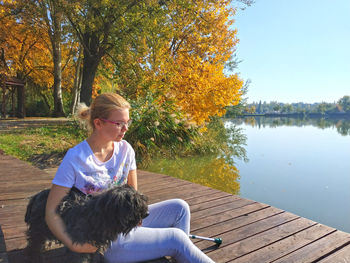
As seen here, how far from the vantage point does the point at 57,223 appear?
4.39 ft

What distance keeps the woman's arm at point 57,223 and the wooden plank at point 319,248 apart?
1485mm

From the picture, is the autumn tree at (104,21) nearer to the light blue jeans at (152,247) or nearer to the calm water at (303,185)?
the calm water at (303,185)

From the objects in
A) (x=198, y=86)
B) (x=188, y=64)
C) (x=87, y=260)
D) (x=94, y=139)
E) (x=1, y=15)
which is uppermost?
(x=1, y=15)

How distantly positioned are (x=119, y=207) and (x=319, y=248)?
1852mm

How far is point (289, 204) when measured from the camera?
4988 millimetres

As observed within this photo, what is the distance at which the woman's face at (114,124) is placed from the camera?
1570 millimetres

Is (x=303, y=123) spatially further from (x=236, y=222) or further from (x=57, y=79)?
(x=236, y=222)

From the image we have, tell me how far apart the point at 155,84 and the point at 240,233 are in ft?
27.4

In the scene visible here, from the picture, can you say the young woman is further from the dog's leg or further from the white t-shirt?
the dog's leg

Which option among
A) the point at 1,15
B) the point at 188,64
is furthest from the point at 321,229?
the point at 1,15

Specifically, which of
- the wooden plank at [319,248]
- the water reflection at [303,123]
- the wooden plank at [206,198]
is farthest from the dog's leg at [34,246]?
the water reflection at [303,123]

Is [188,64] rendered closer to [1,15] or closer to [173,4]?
[173,4]

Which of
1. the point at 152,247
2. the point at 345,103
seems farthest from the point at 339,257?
the point at 345,103

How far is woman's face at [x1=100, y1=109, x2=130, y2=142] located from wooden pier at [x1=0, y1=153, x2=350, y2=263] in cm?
89
